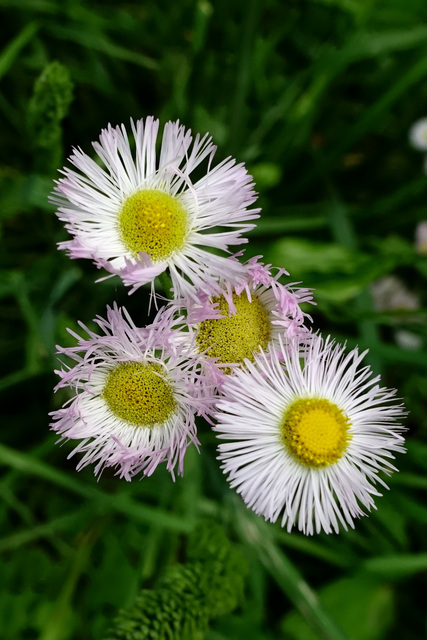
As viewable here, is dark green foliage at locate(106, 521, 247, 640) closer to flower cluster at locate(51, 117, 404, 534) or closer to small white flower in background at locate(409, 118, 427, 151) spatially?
flower cluster at locate(51, 117, 404, 534)

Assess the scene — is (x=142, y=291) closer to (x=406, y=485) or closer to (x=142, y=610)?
(x=142, y=610)

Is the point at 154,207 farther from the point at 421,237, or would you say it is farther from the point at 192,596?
the point at 421,237

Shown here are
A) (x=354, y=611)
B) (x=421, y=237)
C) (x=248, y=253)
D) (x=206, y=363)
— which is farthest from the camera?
(x=421, y=237)

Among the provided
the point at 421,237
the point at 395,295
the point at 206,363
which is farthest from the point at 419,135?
the point at 206,363

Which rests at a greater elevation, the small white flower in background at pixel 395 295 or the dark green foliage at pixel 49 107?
the small white flower in background at pixel 395 295

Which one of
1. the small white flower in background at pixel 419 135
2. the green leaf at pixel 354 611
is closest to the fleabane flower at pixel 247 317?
the green leaf at pixel 354 611

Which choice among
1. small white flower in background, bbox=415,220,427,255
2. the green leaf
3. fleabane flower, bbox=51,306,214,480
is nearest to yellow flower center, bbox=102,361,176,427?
fleabane flower, bbox=51,306,214,480

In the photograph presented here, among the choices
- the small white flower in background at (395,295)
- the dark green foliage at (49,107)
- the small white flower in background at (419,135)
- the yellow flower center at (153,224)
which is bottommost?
the yellow flower center at (153,224)

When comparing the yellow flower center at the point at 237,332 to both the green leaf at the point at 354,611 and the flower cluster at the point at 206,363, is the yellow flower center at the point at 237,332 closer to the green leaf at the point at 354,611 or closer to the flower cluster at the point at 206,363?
the flower cluster at the point at 206,363
